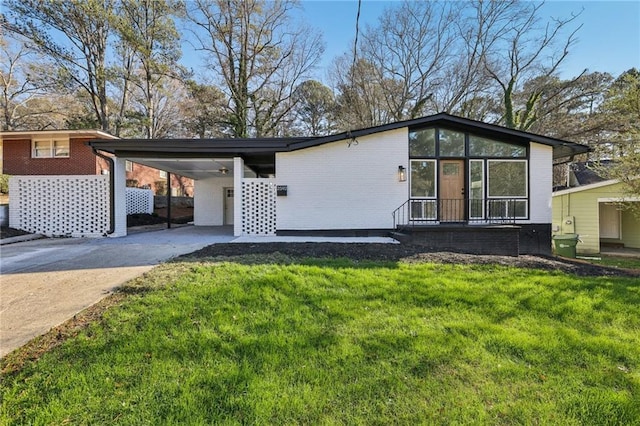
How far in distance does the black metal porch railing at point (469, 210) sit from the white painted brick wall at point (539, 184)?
32cm

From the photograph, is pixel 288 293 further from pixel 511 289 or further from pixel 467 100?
pixel 467 100

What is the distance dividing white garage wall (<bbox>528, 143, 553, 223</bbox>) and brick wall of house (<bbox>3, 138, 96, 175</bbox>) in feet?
60.7

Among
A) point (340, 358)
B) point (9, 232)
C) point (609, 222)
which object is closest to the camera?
point (340, 358)

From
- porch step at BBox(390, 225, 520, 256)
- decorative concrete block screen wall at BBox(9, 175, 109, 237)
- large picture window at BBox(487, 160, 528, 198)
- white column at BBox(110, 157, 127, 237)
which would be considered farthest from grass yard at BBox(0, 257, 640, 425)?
decorative concrete block screen wall at BBox(9, 175, 109, 237)

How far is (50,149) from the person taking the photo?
554 inches

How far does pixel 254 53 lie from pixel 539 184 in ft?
56.5

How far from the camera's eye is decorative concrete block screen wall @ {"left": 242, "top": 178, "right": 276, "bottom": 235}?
358 inches

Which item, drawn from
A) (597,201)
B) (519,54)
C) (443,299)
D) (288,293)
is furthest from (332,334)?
(519,54)

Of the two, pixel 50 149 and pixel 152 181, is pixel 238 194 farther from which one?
pixel 152 181

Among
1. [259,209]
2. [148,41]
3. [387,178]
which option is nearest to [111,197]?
[259,209]

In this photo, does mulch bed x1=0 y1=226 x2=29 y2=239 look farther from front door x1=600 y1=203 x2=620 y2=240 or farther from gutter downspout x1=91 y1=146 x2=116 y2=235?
front door x1=600 y1=203 x2=620 y2=240

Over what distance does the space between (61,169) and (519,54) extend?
26411 millimetres

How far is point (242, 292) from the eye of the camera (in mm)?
3574

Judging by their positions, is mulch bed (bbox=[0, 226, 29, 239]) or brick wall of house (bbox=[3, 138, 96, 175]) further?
brick wall of house (bbox=[3, 138, 96, 175])
